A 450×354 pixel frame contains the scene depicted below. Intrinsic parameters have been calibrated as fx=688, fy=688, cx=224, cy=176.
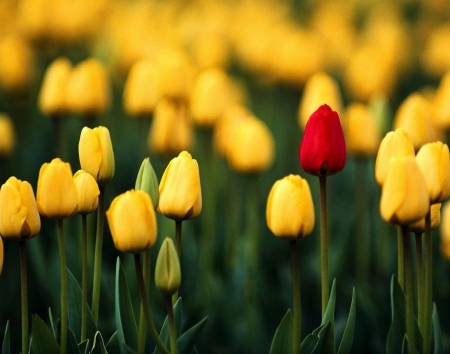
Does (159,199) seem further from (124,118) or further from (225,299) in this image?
(124,118)

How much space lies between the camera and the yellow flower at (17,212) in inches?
57.8

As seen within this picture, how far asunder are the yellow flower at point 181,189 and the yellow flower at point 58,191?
0.20 meters

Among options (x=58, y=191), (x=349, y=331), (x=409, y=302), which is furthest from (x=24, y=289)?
(x=409, y=302)

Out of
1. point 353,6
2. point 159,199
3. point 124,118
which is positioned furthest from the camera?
point 353,6

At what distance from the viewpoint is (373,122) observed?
246cm

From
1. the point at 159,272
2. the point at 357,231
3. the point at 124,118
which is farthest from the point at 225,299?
the point at 124,118

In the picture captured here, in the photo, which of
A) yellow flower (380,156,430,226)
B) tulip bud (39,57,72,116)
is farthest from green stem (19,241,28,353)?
tulip bud (39,57,72,116)

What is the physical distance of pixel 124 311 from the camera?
64.0 inches

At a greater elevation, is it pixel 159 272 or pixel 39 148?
pixel 39 148

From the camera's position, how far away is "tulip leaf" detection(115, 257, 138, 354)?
1.60m

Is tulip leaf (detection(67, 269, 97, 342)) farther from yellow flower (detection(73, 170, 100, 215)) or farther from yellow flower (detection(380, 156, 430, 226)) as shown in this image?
yellow flower (detection(380, 156, 430, 226))

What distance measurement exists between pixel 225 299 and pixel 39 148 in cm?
132

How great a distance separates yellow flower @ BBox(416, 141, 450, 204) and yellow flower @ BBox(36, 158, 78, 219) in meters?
0.76

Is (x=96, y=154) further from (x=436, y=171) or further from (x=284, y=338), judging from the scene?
(x=436, y=171)
